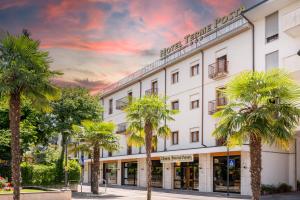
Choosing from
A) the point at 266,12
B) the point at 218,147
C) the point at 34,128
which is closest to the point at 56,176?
the point at 34,128

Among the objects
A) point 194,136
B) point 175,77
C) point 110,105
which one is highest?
point 175,77

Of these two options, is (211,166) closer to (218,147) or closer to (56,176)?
(218,147)

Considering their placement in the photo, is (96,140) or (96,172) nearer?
(96,140)

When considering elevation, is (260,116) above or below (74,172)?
above

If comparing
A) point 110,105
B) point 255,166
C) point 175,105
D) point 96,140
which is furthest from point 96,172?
point 110,105

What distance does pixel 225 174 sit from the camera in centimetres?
3359

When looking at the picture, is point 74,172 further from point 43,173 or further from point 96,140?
point 96,140

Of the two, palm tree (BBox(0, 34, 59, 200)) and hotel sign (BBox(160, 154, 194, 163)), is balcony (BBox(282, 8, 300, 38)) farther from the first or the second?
palm tree (BBox(0, 34, 59, 200))

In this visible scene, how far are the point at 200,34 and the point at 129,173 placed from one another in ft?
64.8

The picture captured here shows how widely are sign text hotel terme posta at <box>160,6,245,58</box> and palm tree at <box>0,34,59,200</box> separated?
17455 millimetres

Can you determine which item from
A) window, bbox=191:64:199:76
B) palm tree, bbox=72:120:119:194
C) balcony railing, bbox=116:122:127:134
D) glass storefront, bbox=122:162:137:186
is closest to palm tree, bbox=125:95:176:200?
palm tree, bbox=72:120:119:194

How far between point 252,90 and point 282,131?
178cm

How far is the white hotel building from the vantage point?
29109 mm

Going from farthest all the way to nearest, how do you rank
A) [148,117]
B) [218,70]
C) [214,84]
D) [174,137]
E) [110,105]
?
[110,105] < [174,137] < [214,84] < [218,70] < [148,117]
